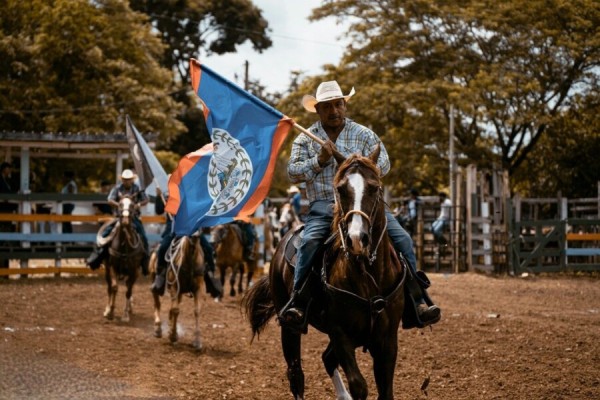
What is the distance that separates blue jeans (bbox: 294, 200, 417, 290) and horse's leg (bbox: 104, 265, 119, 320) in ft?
29.2

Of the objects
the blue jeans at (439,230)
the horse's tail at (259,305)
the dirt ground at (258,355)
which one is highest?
the blue jeans at (439,230)

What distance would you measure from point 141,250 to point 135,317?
1.22m

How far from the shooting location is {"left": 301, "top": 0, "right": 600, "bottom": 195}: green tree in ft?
103

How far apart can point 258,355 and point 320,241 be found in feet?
15.7

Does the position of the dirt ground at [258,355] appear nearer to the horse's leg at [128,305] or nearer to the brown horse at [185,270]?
the horse's leg at [128,305]

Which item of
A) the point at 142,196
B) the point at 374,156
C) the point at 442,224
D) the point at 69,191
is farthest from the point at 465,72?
the point at 374,156

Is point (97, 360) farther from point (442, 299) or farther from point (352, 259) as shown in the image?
point (442, 299)

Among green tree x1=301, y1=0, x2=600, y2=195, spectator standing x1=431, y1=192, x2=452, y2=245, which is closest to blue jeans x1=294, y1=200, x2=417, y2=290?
spectator standing x1=431, y1=192, x2=452, y2=245

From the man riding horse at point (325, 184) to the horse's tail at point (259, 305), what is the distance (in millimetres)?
1482

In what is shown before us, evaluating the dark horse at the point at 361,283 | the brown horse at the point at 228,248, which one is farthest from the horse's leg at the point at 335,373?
the brown horse at the point at 228,248

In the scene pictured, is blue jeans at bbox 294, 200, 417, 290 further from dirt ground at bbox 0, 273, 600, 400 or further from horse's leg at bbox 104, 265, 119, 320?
horse's leg at bbox 104, 265, 119, 320

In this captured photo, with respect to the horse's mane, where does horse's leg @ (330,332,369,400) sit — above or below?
below

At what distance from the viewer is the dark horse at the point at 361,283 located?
664cm

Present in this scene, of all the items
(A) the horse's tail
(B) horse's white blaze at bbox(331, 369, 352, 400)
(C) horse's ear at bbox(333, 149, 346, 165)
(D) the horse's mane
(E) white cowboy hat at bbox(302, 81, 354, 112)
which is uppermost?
(E) white cowboy hat at bbox(302, 81, 354, 112)
